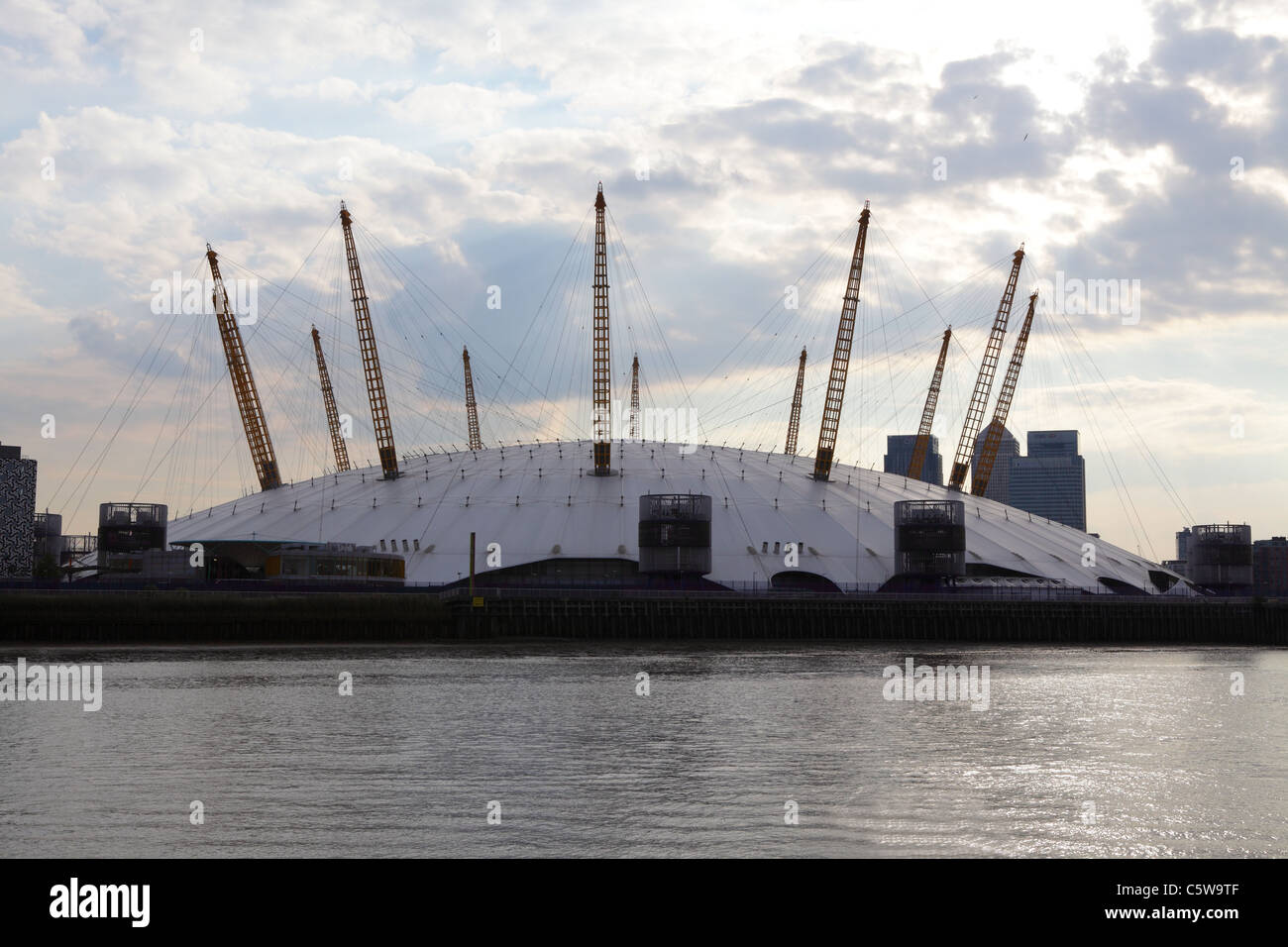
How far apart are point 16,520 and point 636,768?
403 feet

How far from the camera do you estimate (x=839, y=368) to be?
147000 mm

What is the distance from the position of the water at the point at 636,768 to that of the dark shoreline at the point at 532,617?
32.9 m

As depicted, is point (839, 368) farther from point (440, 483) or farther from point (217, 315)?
point (217, 315)

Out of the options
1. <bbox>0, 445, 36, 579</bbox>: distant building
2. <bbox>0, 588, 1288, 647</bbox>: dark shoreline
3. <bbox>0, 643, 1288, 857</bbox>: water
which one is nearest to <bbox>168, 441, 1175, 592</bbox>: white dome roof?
<bbox>0, 588, 1288, 647</bbox>: dark shoreline

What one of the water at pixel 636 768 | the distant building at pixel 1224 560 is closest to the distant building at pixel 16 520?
the water at pixel 636 768

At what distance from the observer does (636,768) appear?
36.9 metres

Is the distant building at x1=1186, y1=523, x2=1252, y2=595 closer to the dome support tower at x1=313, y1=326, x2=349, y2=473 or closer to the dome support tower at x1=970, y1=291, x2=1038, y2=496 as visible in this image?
the dome support tower at x1=970, y1=291, x2=1038, y2=496

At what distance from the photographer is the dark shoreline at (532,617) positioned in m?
99.0

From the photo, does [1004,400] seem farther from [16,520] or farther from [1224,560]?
[16,520]

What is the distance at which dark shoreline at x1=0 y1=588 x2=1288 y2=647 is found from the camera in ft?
325

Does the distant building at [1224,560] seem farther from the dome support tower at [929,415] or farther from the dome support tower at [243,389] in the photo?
the dome support tower at [243,389]

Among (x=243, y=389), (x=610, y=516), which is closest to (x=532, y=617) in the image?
(x=610, y=516)

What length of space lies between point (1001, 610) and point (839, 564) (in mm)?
14735
